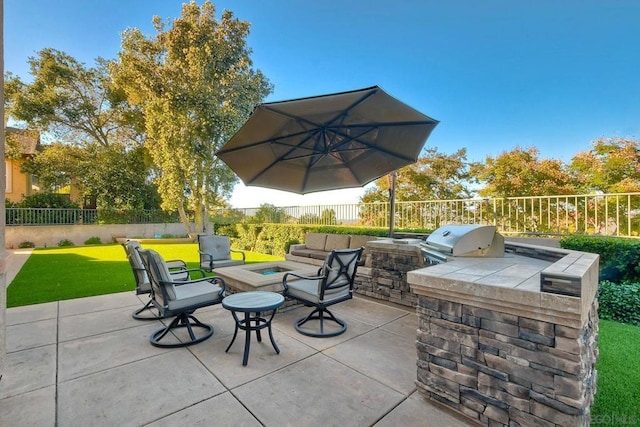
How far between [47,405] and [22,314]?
2997 mm

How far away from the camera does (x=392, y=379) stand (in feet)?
8.16

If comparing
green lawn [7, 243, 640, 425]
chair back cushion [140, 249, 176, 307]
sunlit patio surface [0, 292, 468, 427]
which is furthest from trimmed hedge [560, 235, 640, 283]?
chair back cushion [140, 249, 176, 307]

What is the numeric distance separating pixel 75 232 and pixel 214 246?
1155cm

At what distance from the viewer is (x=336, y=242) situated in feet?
24.3

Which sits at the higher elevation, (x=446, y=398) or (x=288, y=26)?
(x=288, y=26)

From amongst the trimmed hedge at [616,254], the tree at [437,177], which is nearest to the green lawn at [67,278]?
the trimmed hedge at [616,254]

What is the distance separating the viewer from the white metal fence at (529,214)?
4.81 m

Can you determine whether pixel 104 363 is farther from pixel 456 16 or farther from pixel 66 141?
pixel 66 141

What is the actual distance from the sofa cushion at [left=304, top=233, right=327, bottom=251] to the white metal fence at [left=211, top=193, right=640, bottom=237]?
1.49m

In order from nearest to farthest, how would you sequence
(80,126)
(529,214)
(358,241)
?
(529,214) < (358,241) < (80,126)

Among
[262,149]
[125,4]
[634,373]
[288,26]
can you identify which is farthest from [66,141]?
[634,373]

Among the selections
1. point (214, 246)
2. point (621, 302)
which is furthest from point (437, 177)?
point (214, 246)

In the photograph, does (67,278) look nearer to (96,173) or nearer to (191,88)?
(191,88)

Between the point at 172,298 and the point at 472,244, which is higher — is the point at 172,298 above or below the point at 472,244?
below
